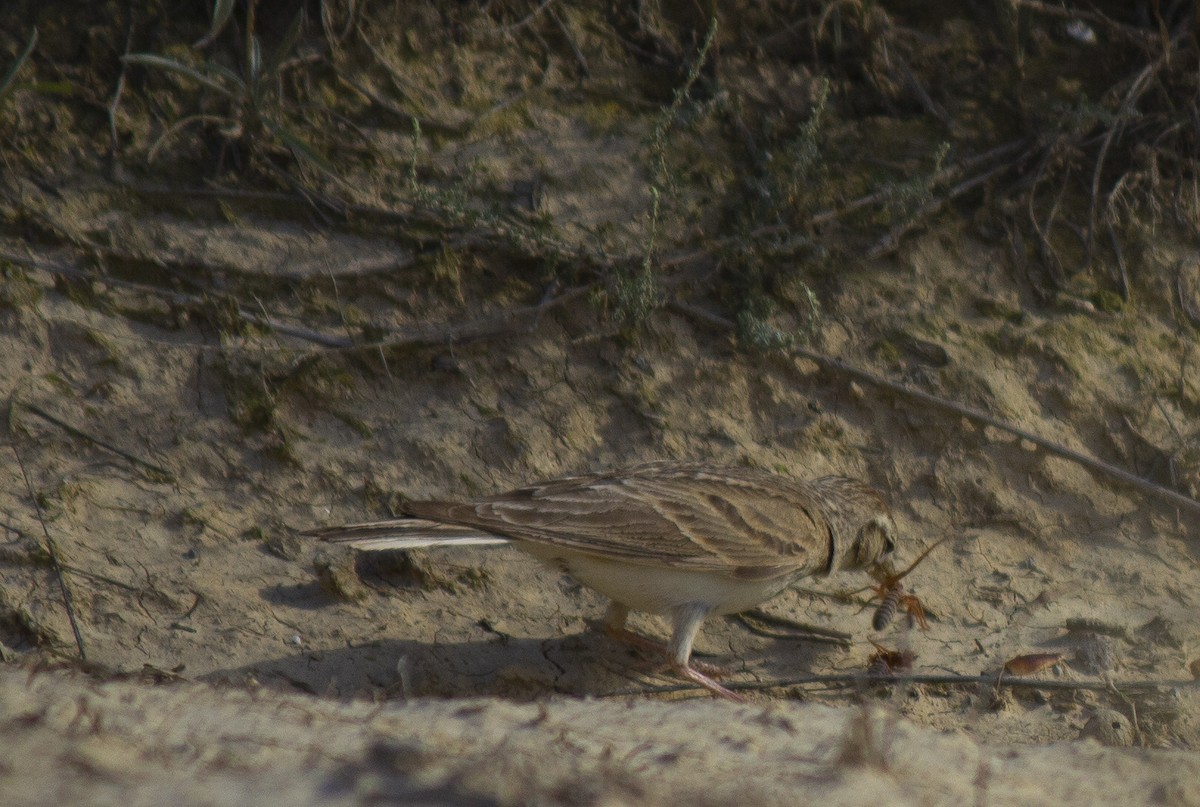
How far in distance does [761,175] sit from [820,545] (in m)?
2.23

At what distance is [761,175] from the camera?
6.72 m

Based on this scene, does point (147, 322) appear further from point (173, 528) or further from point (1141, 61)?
point (1141, 61)

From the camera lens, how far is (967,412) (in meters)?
6.28

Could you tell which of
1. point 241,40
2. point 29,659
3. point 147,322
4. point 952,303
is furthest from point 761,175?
point 29,659

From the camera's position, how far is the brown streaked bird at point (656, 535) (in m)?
4.79

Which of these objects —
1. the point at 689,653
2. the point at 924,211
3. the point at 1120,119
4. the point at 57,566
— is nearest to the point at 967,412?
the point at 924,211

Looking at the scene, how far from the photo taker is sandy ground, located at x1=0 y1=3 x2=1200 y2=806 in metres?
4.92

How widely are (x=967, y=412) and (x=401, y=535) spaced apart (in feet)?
9.68

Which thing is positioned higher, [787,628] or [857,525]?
[857,525]

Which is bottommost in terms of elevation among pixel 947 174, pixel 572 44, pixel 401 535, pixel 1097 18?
pixel 401 535

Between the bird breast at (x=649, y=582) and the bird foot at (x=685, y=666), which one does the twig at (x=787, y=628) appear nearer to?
the bird foot at (x=685, y=666)

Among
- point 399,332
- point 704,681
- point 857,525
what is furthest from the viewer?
point 399,332

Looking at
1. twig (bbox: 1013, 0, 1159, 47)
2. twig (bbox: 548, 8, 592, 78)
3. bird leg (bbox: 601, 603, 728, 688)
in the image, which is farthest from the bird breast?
twig (bbox: 1013, 0, 1159, 47)

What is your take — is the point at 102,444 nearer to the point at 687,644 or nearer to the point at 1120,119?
the point at 687,644
